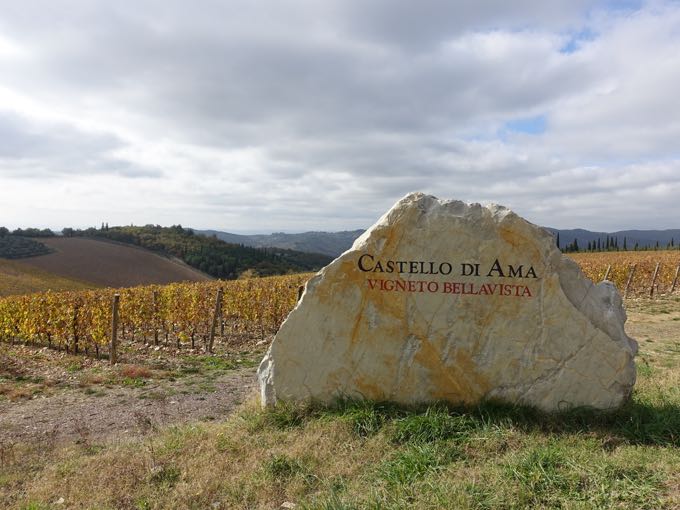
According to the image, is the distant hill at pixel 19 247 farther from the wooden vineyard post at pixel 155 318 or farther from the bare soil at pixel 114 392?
the bare soil at pixel 114 392

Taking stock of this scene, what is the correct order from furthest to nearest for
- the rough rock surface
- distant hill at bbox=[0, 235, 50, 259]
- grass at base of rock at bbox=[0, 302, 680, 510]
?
distant hill at bbox=[0, 235, 50, 259] → the rough rock surface → grass at base of rock at bbox=[0, 302, 680, 510]

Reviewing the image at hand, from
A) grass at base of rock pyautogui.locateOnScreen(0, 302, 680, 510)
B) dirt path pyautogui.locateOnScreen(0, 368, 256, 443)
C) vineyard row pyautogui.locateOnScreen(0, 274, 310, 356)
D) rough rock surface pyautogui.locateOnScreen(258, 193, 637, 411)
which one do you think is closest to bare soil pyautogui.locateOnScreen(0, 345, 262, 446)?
dirt path pyautogui.locateOnScreen(0, 368, 256, 443)

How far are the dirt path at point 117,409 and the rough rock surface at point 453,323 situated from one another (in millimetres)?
2333

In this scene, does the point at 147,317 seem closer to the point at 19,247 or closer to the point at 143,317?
the point at 143,317

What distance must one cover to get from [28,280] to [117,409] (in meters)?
46.2

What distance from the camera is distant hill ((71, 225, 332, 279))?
72312mm

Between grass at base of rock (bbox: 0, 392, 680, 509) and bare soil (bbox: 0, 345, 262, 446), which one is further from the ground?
grass at base of rock (bbox: 0, 392, 680, 509)

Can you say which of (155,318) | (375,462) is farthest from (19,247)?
(375,462)

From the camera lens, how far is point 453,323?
598 centimetres

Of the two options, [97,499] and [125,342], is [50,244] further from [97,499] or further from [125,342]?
[97,499]

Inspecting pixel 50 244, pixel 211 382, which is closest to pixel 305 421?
pixel 211 382

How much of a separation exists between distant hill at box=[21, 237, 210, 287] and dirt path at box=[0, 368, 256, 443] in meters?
48.3

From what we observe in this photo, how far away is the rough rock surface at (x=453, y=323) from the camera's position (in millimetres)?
5832

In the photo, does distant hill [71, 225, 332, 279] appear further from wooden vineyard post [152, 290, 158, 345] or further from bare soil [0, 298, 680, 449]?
bare soil [0, 298, 680, 449]
